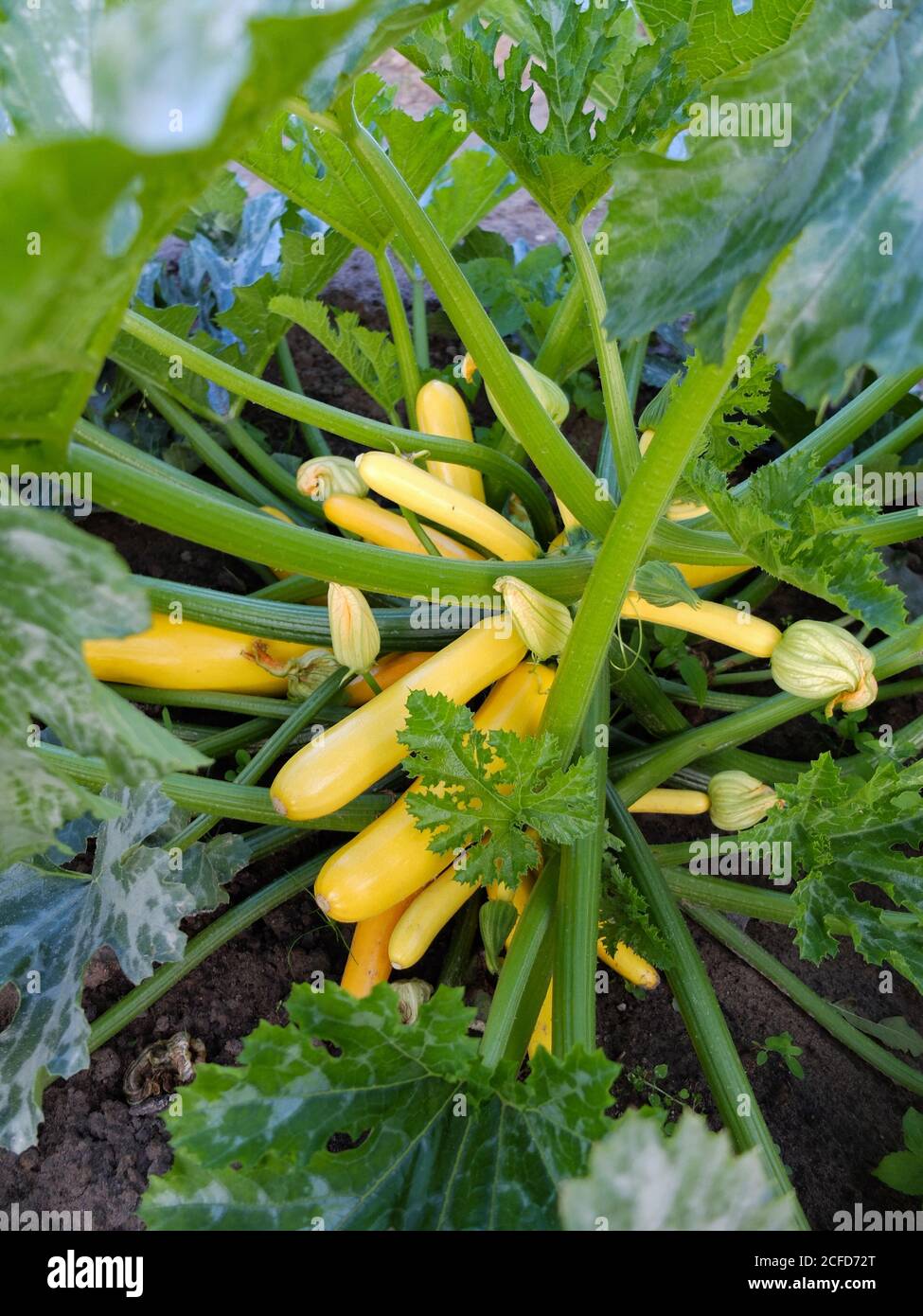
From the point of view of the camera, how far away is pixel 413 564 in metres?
1.46

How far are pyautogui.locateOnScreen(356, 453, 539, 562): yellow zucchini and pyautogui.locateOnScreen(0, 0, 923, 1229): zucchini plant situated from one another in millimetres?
12

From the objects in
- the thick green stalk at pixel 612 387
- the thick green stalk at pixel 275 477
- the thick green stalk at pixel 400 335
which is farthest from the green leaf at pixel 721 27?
the thick green stalk at pixel 275 477

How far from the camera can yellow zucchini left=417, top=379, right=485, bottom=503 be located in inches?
80.8

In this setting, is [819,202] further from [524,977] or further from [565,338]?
[565,338]

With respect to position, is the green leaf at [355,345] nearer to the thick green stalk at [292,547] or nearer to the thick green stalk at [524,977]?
the thick green stalk at [292,547]

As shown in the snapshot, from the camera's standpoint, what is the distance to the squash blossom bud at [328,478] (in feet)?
6.24

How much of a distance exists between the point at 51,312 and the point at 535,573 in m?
1.05

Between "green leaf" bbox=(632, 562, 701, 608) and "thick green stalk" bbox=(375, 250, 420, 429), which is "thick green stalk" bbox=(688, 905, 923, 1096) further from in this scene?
"thick green stalk" bbox=(375, 250, 420, 429)

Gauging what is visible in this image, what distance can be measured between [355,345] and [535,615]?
2.43 ft

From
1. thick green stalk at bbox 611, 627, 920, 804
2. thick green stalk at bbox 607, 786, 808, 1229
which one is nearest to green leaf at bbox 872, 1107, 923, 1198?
thick green stalk at bbox 607, 786, 808, 1229

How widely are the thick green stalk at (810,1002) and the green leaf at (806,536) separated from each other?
86 centimetres

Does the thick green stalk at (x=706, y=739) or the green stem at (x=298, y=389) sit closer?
the thick green stalk at (x=706, y=739)

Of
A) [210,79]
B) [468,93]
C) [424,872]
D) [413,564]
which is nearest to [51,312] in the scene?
[210,79]

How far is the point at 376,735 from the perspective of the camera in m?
1.66
